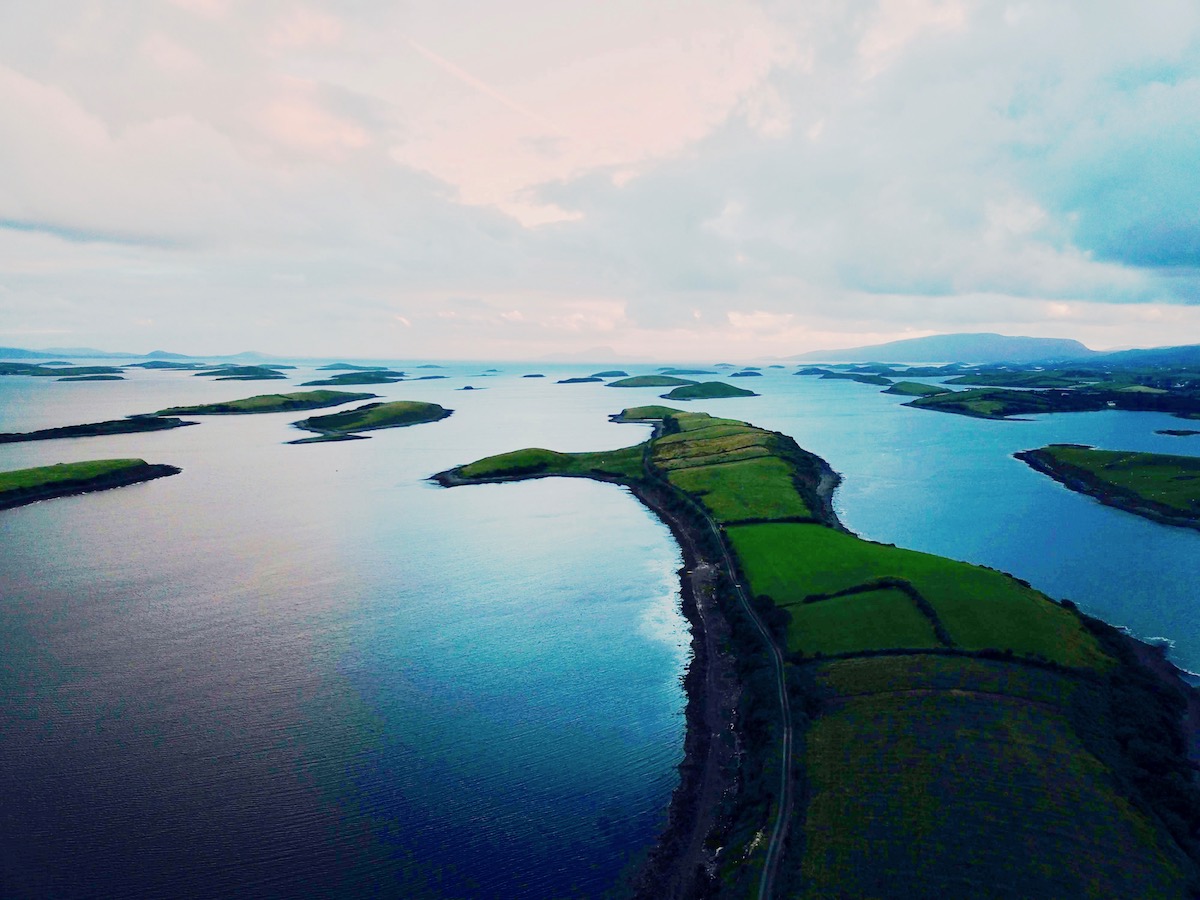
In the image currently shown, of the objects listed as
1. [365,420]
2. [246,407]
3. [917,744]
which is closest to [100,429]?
[246,407]

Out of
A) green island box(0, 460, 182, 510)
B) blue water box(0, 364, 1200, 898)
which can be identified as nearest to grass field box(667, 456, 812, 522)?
blue water box(0, 364, 1200, 898)

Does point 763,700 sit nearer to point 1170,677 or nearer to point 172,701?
point 1170,677

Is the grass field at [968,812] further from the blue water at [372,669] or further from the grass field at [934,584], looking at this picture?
the blue water at [372,669]

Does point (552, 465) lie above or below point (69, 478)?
below

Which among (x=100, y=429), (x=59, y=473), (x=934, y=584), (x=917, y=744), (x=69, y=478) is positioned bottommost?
(x=100, y=429)

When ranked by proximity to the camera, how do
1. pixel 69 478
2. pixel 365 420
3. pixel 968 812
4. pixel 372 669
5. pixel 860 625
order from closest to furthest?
pixel 968 812, pixel 372 669, pixel 860 625, pixel 69 478, pixel 365 420

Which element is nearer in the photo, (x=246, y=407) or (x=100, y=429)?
(x=100, y=429)

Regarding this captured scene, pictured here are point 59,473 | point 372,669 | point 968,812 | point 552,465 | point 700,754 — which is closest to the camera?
point 968,812

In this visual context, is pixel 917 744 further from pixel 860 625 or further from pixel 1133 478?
pixel 1133 478
